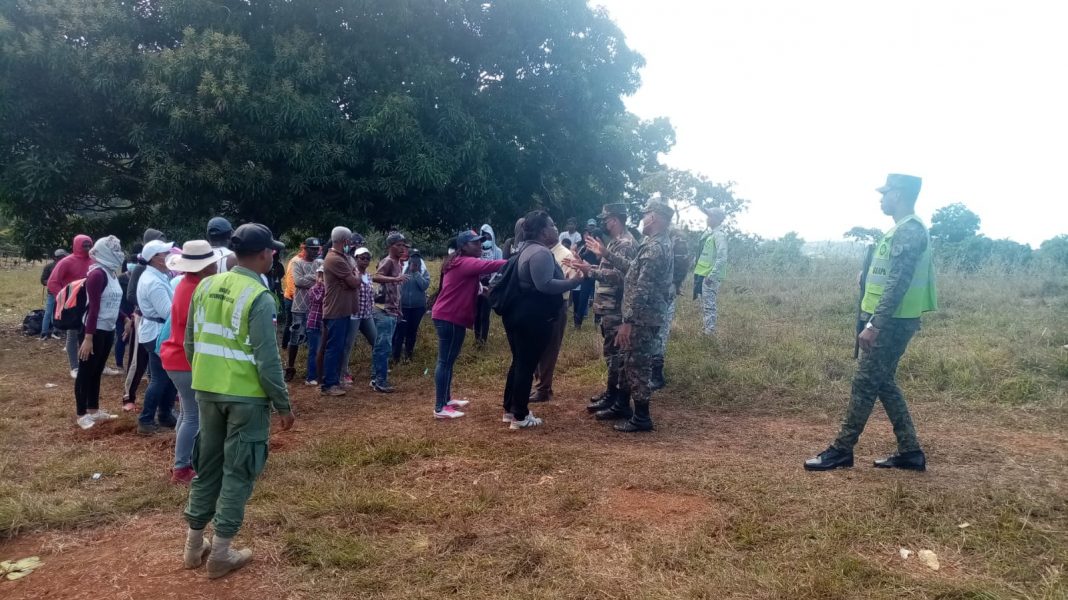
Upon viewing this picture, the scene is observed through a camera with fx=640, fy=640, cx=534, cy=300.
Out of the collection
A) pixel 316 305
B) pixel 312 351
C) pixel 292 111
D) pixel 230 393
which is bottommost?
pixel 312 351

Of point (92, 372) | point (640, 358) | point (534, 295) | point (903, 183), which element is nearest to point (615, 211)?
point (534, 295)

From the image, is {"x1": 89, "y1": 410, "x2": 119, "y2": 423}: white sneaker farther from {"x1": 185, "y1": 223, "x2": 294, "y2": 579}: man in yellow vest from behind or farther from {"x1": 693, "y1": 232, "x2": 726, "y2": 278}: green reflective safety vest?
{"x1": 693, "y1": 232, "x2": 726, "y2": 278}: green reflective safety vest

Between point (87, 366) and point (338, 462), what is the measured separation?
2679 mm

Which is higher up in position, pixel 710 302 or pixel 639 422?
pixel 710 302

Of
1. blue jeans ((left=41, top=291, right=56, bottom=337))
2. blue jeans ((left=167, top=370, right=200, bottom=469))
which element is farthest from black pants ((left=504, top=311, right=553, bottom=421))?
blue jeans ((left=41, top=291, right=56, bottom=337))

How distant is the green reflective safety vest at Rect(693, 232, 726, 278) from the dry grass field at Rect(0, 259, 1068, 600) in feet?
5.68

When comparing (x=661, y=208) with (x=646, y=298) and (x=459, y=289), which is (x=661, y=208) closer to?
(x=646, y=298)

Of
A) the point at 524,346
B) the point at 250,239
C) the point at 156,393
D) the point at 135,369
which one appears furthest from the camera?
the point at 135,369

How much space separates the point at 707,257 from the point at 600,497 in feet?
17.5

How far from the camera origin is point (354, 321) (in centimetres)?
697

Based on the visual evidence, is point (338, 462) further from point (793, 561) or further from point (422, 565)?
point (793, 561)

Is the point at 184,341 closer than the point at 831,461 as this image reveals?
Yes

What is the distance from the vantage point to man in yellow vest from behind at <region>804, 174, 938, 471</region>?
4137 mm

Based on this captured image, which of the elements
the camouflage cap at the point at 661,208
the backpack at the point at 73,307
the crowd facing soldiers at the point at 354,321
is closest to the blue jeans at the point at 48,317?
the crowd facing soldiers at the point at 354,321
